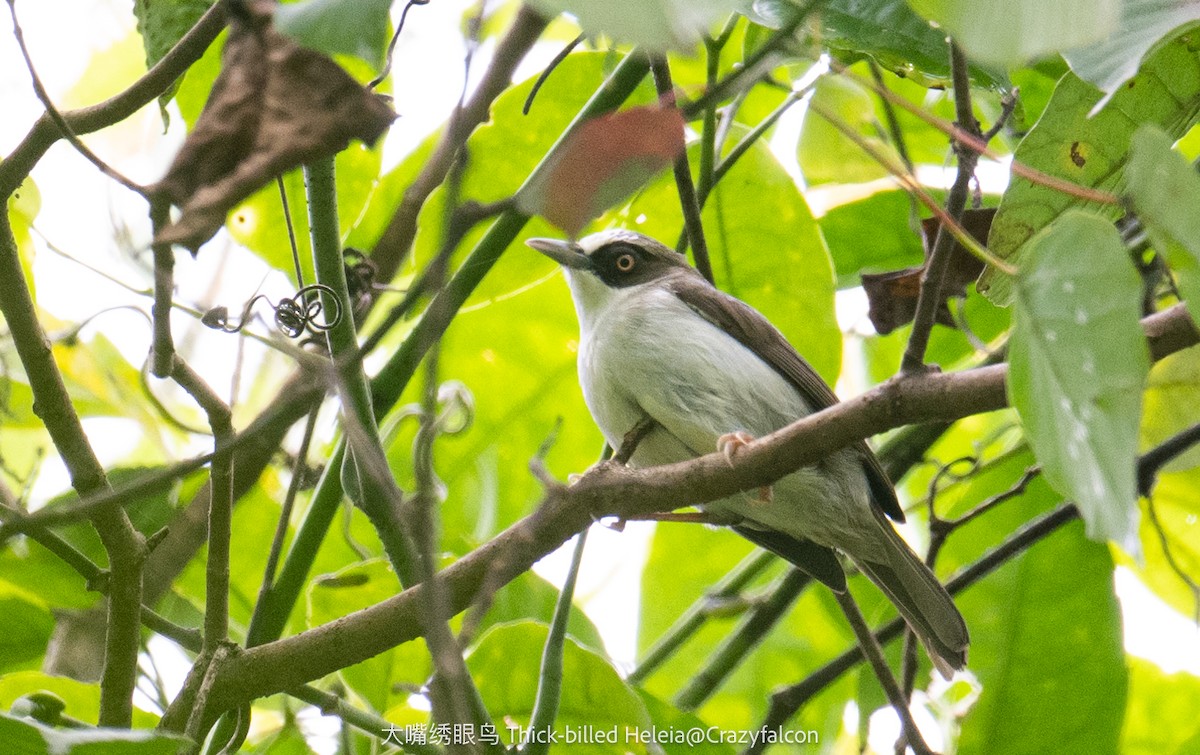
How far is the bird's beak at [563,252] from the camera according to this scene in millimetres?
3387

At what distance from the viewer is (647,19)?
34.8 inches

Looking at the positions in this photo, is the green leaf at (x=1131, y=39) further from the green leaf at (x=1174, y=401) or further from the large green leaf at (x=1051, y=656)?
the large green leaf at (x=1051, y=656)

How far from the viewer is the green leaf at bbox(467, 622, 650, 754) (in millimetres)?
2559

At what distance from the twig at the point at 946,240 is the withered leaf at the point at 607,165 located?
662 millimetres

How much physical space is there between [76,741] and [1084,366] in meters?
1.24

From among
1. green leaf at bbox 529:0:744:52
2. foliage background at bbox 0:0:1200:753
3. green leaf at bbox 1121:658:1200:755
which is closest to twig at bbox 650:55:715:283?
foliage background at bbox 0:0:1200:753

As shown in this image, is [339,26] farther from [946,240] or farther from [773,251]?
[773,251]

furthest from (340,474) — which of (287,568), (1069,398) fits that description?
(1069,398)

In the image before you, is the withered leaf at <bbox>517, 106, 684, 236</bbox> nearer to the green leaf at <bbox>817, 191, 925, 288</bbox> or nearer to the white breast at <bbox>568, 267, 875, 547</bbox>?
the white breast at <bbox>568, 267, 875, 547</bbox>

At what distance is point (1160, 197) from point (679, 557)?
8.53 feet

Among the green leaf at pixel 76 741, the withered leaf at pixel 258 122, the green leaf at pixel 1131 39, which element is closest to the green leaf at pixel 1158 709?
the green leaf at pixel 1131 39

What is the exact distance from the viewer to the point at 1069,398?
1.19 meters

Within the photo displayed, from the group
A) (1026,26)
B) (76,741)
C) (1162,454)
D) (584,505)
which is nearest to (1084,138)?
(1162,454)

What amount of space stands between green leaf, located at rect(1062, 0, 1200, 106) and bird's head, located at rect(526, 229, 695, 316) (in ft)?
6.76
